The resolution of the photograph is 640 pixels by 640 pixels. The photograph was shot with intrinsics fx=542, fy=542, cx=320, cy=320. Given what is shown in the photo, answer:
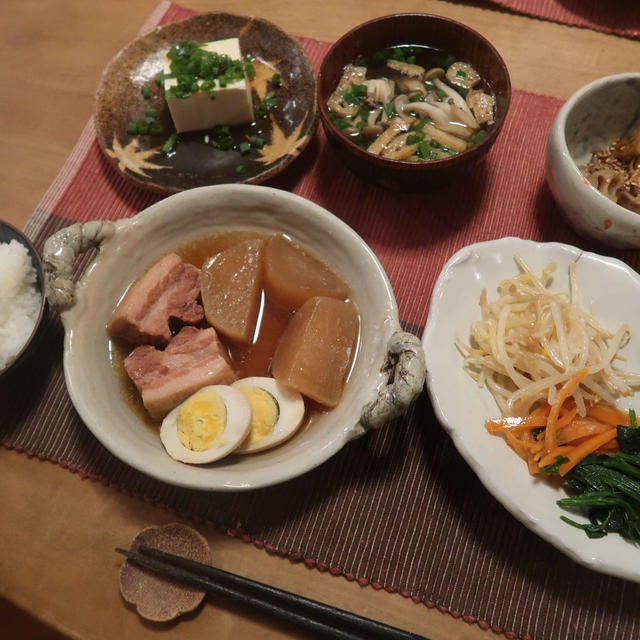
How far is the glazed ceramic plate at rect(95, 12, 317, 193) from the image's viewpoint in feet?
6.57

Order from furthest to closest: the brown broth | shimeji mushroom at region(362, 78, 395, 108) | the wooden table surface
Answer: shimeji mushroom at region(362, 78, 395, 108)
the brown broth
the wooden table surface

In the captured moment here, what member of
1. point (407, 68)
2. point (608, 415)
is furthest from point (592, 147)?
point (608, 415)

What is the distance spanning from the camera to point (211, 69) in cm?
204

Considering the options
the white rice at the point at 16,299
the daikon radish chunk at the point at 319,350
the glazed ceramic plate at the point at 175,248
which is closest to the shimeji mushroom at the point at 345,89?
the glazed ceramic plate at the point at 175,248

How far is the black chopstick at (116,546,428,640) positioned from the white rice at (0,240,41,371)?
708mm

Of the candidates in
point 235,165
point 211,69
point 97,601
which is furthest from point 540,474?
point 211,69

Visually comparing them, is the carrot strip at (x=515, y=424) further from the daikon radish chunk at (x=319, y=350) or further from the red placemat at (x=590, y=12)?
the red placemat at (x=590, y=12)

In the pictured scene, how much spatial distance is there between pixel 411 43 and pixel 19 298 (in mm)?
1699

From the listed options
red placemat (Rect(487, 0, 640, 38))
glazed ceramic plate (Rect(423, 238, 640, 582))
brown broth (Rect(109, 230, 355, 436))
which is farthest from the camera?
red placemat (Rect(487, 0, 640, 38))

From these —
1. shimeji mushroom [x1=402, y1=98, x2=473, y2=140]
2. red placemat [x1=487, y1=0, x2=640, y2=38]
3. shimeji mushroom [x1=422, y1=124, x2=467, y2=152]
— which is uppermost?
red placemat [x1=487, y1=0, x2=640, y2=38]

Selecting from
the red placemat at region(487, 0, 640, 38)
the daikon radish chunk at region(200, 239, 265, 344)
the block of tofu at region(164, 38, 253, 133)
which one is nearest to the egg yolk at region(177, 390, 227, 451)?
the daikon radish chunk at region(200, 239, 265, 344)

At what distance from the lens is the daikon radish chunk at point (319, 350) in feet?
4.86

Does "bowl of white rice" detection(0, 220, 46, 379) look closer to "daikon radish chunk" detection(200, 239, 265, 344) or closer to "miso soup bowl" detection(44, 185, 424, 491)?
"miso soup bowl" detection(44, 185, 424, 491)

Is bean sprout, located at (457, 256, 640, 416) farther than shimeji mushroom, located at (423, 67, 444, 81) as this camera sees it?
No
